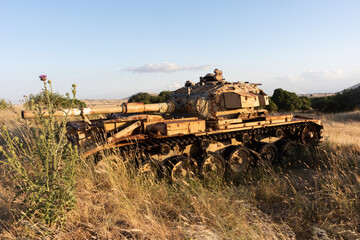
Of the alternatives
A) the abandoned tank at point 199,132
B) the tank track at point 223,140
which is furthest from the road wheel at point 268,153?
the tank track at point 223,140

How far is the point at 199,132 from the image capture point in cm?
638

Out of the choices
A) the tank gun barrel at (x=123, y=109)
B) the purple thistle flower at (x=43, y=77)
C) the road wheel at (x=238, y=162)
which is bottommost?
the road wheel at (x=238, y=162)

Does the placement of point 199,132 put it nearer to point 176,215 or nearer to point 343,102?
point 176,215

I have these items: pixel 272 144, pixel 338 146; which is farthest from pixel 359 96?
pixel 272 144

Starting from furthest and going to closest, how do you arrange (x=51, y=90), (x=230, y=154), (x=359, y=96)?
1. (x=359, y=96)
2. (x=230, y=154)
3. (x=51, y=90)

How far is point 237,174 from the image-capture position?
7.32 metres

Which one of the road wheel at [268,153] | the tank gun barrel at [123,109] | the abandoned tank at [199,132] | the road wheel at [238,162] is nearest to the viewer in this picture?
the tank gun barrel at [123,109]

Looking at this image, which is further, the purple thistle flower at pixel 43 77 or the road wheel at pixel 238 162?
the road wheel at pixel 238 162

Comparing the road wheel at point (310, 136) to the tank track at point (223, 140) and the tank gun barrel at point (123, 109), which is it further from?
the tank gun barrel at point (123, 109)

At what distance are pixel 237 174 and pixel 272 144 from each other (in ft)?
5.98

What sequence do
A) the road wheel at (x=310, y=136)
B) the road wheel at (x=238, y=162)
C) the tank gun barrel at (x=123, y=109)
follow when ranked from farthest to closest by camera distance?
the road wheel at (x=310, y=136), the road wheel at (x=238, y=162), the tank gun barrel at (x=123, y=109)

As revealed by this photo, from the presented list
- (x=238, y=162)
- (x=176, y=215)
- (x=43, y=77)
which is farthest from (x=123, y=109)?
(x=238, y=162)

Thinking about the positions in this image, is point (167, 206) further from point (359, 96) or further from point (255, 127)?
point (359, 96)

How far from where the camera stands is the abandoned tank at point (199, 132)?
579cm
